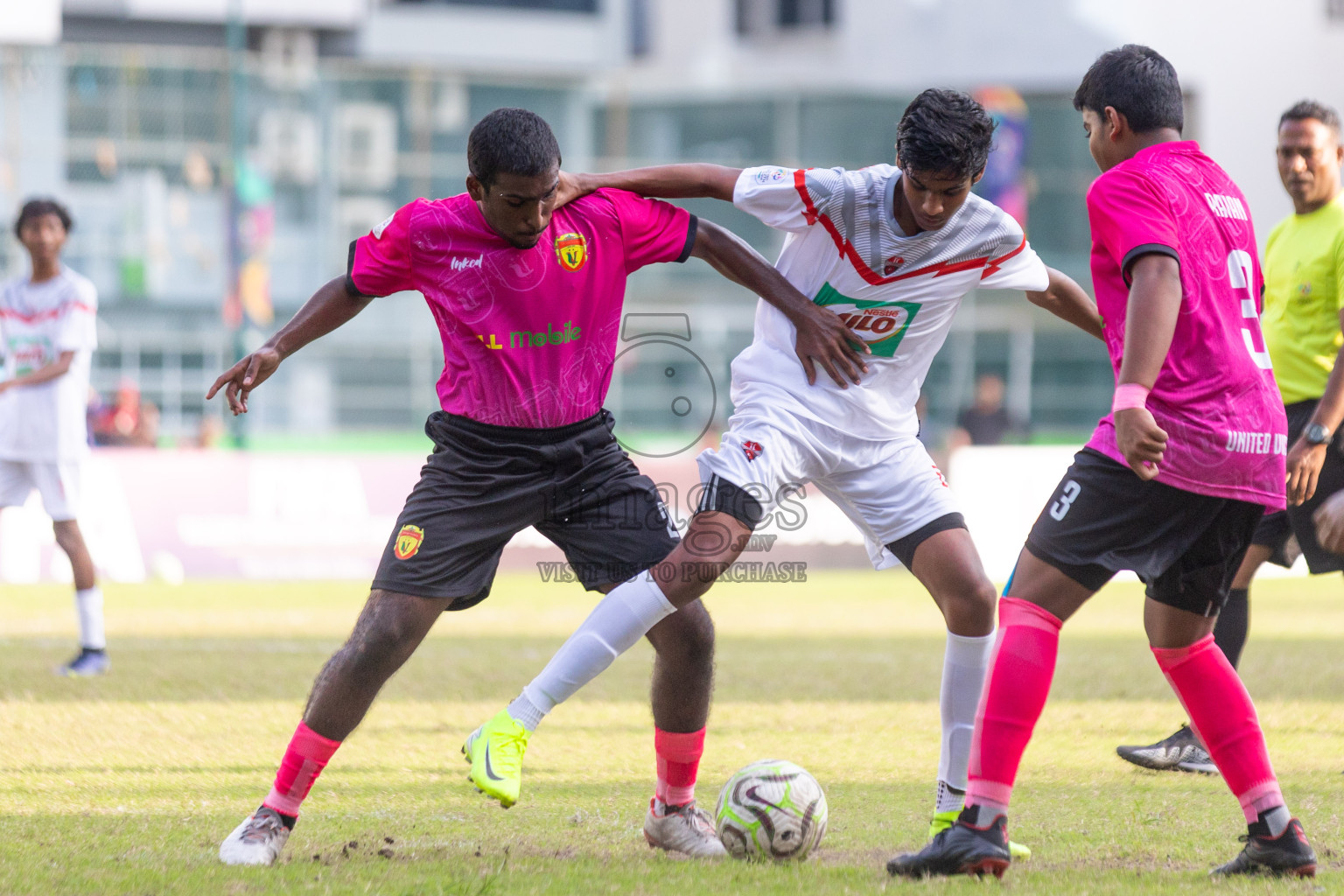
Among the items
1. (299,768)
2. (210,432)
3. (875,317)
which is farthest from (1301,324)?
(210,432)

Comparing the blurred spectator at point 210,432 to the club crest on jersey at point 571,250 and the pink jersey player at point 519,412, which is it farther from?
the club crest on jersey at point 571,250

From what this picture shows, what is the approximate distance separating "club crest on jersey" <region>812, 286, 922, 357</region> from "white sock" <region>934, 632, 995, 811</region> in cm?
93

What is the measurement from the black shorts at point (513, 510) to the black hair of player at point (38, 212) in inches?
193

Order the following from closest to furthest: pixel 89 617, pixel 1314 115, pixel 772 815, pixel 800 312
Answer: pixel 772 815
pixel 800 312
pixel 1314 115
pixel 89 617

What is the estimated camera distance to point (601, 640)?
14.2 ft

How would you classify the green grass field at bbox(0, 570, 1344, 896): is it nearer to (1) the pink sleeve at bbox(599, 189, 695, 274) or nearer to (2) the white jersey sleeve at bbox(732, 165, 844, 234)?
(1) the pink sleeve at bbox(599, 189, 695, 274)

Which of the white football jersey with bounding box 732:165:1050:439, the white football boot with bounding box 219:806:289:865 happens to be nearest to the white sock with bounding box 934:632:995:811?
the white football jersey with bounding box 732:165:1050:439

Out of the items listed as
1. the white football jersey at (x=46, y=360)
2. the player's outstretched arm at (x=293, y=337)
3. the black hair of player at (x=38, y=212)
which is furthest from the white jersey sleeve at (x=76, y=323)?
the player's outstretched arm at (x=293, y=337)

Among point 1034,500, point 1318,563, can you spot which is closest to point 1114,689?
point 1318,563

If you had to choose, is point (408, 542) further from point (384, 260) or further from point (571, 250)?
point (571, 250)

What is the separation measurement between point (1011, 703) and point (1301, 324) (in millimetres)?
3209

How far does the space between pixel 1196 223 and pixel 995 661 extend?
4.26 feet

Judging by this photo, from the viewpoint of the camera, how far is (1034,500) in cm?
1555

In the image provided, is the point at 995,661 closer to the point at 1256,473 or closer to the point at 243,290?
the point at 1256,473
